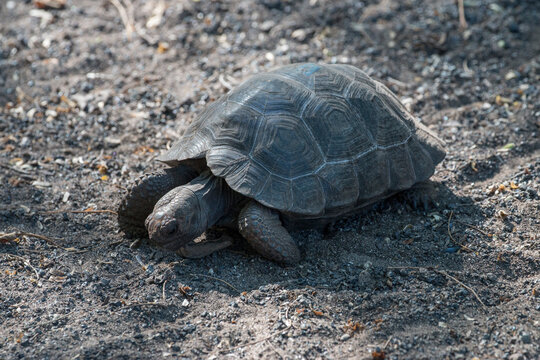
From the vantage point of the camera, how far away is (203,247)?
181 inches

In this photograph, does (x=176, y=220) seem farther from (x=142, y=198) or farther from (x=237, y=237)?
(x=237, y=237)

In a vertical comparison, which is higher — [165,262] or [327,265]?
[165,262]

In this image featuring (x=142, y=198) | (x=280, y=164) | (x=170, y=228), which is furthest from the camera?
(x=142, y=198)

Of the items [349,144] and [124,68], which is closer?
[349,144]

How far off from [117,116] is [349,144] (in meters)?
3.06

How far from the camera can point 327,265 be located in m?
4.48

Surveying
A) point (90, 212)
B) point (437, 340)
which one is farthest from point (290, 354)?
point (90, 212)

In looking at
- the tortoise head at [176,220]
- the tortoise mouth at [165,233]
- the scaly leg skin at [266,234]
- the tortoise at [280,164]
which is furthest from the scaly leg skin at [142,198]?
the scaly leg skin at [266,234]

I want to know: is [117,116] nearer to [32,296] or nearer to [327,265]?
[32,296]

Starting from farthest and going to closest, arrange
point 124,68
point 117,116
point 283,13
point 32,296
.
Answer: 1. point 283,13
2. point 124,68
3. point 117,116
4. point 32,296

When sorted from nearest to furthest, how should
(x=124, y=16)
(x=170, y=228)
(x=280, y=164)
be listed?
1. (x=170, y=228)
2. (x=280, y=164)
3. (x=124, y=16)

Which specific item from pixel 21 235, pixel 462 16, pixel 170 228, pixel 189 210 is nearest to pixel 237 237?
pixel 189 210

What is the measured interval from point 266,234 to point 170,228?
719mm

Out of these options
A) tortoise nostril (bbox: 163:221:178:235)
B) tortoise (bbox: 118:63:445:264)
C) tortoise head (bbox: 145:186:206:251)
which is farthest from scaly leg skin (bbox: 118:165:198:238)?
tortoise nostril (bbox: 163:221:178:235)
